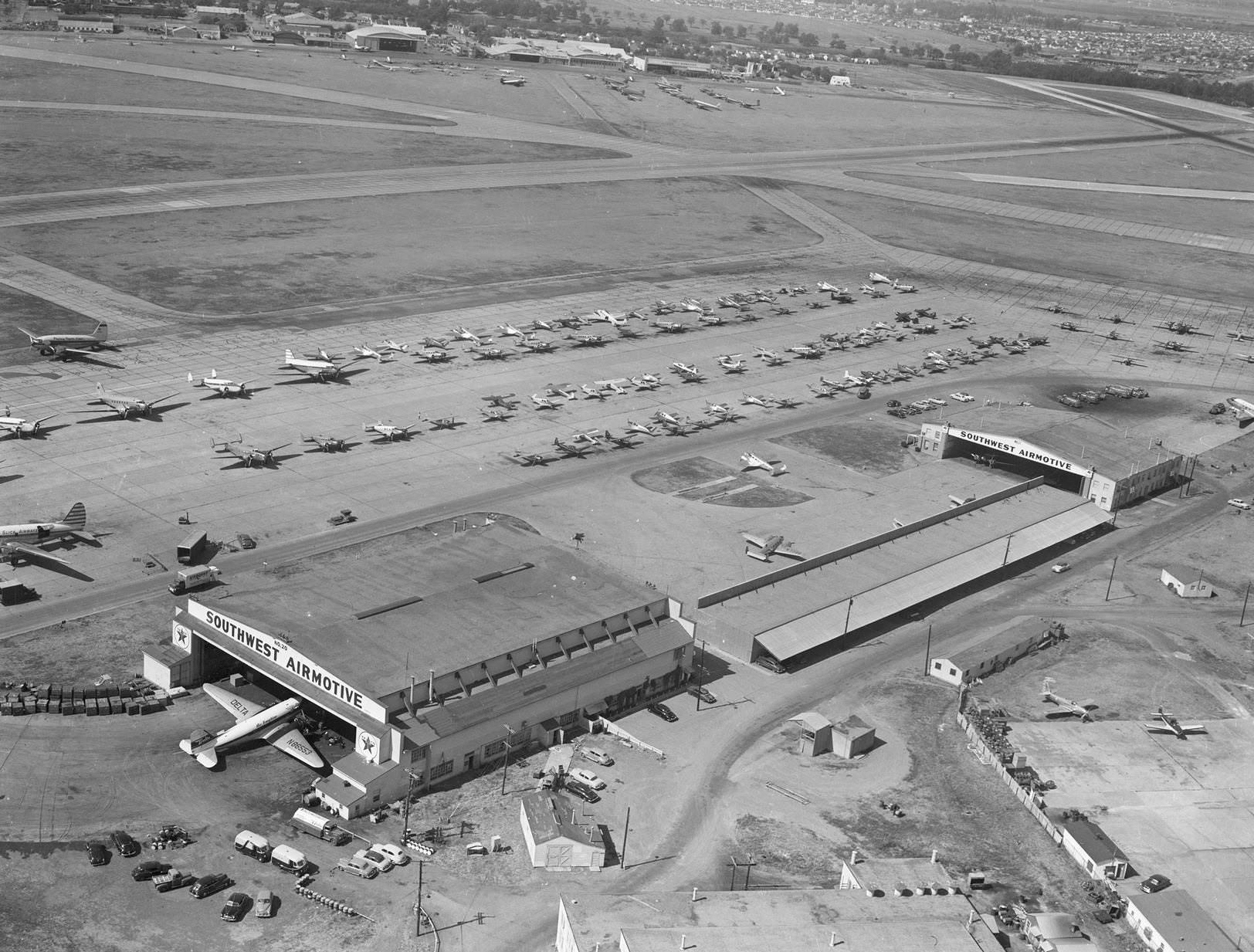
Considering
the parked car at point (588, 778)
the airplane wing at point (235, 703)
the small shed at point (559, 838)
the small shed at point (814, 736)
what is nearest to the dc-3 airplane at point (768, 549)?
the small shed at point (814, 736)

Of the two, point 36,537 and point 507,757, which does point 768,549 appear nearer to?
point 507,757

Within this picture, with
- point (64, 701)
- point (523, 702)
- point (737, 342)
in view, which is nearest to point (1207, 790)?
point (523, 702)

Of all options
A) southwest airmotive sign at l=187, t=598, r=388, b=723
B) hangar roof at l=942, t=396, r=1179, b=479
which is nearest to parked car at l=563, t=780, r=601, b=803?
southwest airmotive sign at l=187, t=598, r=388, b=723

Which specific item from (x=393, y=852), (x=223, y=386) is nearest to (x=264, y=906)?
(x=393, y=852)

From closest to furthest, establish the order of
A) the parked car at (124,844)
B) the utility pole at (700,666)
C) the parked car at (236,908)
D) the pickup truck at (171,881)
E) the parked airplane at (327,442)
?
the parked car at (236,908) → the pickup truck at (171,881) → the parked car at (124,844) → the utility pole at (700,666) → the parked airplane at (327,442)

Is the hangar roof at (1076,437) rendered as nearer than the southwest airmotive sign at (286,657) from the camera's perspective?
No

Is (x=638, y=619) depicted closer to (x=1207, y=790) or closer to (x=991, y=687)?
(x=991, y=687)

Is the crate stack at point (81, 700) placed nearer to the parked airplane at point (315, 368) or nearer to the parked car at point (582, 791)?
the parked car at point (582, 791)
